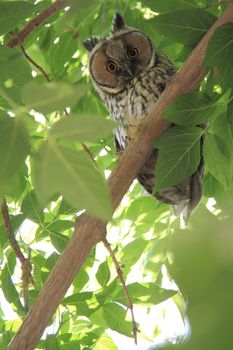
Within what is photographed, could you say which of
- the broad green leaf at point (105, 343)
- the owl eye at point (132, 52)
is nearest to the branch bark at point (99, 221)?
the broad green leaf at point (105, 343)

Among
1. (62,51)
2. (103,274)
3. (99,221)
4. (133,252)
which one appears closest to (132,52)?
(62,51)

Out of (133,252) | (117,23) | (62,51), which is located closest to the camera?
(62,51)

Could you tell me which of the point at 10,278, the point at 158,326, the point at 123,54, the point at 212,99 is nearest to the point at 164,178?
the point at 212,99

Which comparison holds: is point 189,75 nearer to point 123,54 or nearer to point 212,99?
point 212,99

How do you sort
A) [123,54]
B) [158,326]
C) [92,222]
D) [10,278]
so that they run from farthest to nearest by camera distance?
[123,54]
[158,326]
[10,278]
[92,222]

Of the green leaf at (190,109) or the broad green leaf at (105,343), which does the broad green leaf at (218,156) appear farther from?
the broad green leaf at (105,343)

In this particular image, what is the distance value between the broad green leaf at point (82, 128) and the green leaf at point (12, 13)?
0.64 metres

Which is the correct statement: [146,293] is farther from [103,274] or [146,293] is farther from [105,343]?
[105,343]

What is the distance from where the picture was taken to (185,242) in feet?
1.02

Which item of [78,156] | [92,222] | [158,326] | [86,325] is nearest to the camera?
[78,156]

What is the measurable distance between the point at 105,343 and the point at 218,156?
831 millimetres

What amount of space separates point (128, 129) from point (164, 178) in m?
1.04

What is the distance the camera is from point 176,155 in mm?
1407

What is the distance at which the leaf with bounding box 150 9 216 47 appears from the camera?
1.39 meters
